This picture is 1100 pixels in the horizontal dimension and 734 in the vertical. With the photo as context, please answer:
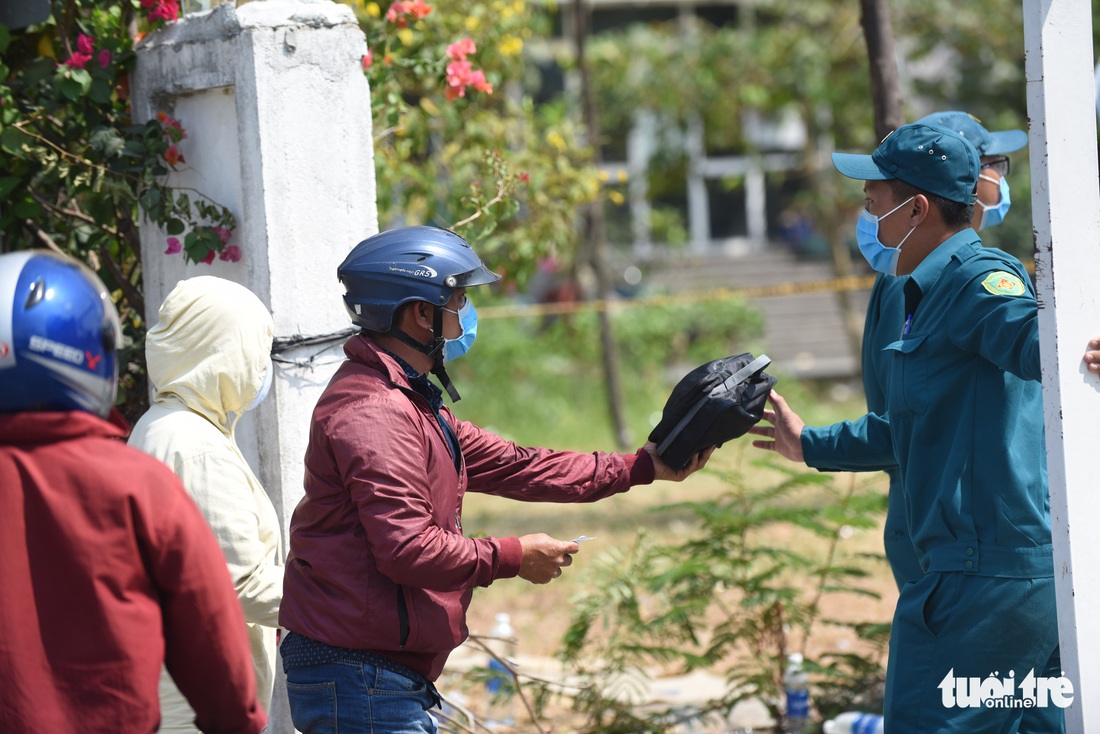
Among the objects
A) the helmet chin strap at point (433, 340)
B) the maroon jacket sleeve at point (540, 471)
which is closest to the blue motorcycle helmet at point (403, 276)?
the helmet chin strap at point (433, 340)

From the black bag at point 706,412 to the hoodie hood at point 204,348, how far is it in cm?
126

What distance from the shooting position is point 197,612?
7.35 feet

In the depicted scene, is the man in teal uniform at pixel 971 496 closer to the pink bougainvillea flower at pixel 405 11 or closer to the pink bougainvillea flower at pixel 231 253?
the pink bougainvillea flower at pixel 231 253

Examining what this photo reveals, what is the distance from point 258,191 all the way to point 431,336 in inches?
47.9

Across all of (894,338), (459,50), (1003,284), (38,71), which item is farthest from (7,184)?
(1003,284)

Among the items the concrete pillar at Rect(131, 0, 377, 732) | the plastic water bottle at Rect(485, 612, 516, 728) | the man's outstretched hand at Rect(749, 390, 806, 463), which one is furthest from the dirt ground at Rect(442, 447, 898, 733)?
the man's outstretched hand at Rect(749, 390, 806, 463)

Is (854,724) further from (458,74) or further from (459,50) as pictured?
(459,50)

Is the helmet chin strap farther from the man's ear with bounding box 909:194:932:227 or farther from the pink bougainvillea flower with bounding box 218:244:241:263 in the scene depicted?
the man's ear with bounding box 909:194:932:227

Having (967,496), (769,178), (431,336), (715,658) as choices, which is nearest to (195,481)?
(431,336)

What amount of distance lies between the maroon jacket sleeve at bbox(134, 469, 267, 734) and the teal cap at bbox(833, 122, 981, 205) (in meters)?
2.24

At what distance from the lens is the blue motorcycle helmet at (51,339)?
218 cm

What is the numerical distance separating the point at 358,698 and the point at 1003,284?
76.8 inches

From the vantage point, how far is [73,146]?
4.62 m

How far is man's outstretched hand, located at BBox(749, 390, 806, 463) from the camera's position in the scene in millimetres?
3965
